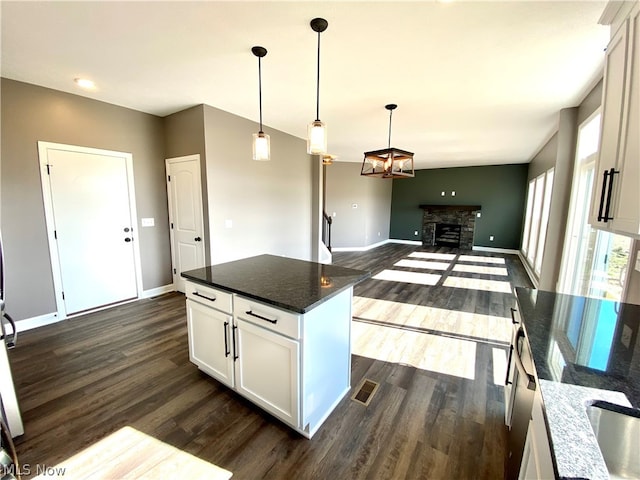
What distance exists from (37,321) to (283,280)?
3271 millimetres

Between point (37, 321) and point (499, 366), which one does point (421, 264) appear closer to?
point (499, 366)

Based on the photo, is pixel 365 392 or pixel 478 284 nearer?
pixel 365 392

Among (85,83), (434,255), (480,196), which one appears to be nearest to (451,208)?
(480,196)

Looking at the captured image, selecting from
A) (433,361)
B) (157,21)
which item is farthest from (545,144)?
(157,21)

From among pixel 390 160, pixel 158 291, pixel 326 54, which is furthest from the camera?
pixel 158 291

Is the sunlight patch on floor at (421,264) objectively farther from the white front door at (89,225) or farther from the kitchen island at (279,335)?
the white front door at (89,225)

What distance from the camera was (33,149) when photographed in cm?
296

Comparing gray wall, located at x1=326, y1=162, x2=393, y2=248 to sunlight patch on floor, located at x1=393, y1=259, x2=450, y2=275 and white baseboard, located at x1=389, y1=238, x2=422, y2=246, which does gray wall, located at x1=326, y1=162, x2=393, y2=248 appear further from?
sunlight patch on floor, located at x1=393, y1=259, x2=450, y2=275

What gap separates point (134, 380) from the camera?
2.20 m

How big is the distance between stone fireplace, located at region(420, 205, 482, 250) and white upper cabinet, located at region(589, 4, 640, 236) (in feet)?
A: 24.6

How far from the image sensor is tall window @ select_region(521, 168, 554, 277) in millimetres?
4820

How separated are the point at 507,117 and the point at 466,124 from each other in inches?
21.2

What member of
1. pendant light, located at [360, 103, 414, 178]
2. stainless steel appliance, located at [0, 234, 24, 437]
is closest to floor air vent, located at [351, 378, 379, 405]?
stainless steel appliance, located at [0, 234, 24, 437]

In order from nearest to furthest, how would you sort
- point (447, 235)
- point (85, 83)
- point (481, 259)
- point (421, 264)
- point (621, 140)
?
point (621, 140) < point (85, 83) < point (421, 264) < point (481, 259) < point (447, 235)
